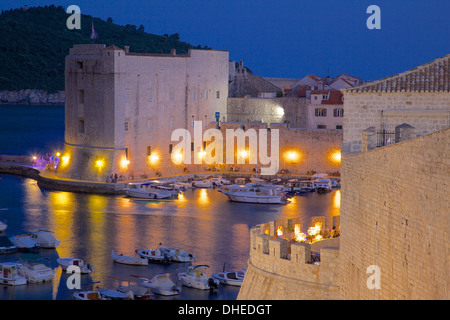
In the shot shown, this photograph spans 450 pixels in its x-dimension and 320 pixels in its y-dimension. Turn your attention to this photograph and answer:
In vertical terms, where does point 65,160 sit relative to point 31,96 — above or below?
below

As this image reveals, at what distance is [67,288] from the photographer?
67.4 feet

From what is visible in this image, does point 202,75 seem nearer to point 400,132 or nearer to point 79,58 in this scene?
point 79,58

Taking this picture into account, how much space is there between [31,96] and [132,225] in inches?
4072

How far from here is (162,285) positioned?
20.2m

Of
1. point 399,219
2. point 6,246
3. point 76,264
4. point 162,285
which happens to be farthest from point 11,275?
point 399,219

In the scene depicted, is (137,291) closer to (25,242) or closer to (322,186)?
(25,242)

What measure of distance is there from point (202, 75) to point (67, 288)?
71.6 ft

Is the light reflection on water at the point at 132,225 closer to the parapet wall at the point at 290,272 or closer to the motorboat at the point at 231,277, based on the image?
the motorboat at the point at 231,277

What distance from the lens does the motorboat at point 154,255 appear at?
23250 mm

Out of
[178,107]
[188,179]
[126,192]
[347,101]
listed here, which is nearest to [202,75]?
[178,107]

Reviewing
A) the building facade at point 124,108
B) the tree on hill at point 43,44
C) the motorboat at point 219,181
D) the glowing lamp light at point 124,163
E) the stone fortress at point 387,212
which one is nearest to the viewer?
the stone fortress at point 387,212

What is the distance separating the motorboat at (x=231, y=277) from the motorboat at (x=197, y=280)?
0.77ft

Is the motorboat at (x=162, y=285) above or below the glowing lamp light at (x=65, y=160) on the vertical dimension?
below

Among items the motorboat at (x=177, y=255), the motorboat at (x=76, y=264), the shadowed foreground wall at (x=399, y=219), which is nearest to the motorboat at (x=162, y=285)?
the motorboat at (x=76, y=264)
